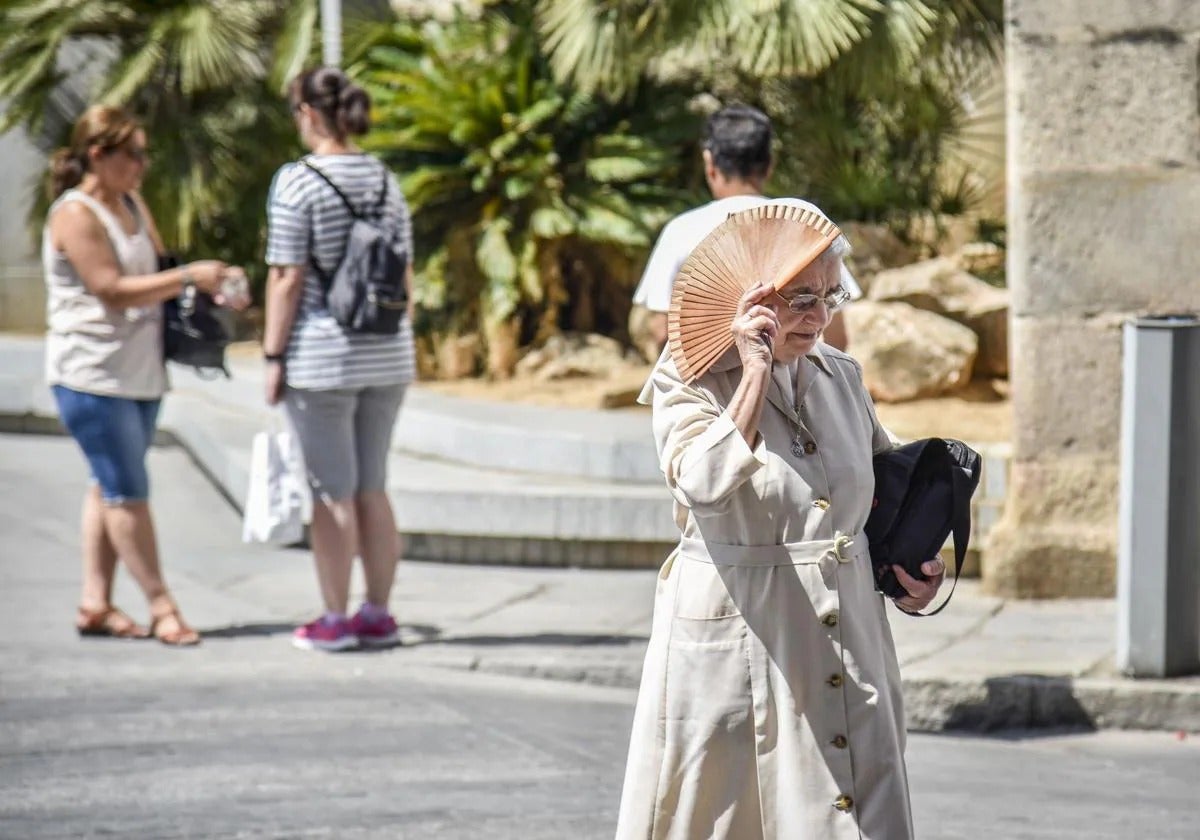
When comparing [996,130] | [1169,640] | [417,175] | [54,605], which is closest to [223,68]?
[417,175]

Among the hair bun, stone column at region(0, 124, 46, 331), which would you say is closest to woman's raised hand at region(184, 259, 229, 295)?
the hair bun

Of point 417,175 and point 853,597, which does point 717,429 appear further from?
point 417,175

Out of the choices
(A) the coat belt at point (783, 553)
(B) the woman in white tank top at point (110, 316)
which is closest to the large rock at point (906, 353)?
(B) the woman in white tank top at point (110, 316)

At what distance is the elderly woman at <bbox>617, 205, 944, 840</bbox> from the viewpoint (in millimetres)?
3535

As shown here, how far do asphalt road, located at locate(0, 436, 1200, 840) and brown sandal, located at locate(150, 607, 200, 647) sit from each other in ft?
0.22

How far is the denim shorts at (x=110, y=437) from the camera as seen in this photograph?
22.9ft

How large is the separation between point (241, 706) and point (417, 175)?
6.00 meters

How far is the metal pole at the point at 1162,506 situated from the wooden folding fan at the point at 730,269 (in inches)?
121

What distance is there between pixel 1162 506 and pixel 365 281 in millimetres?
2767

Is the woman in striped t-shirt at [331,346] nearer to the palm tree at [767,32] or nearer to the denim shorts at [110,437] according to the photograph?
the denim shorts at [110,437]

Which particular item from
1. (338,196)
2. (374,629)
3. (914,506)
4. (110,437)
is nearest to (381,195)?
(338,196)

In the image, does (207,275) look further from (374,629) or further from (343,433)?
(374,629)

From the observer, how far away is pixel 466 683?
680cm

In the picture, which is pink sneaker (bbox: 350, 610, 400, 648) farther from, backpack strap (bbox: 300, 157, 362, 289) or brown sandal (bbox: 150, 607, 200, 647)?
backpack strap (bbox: 300, 157, 362, 289)
